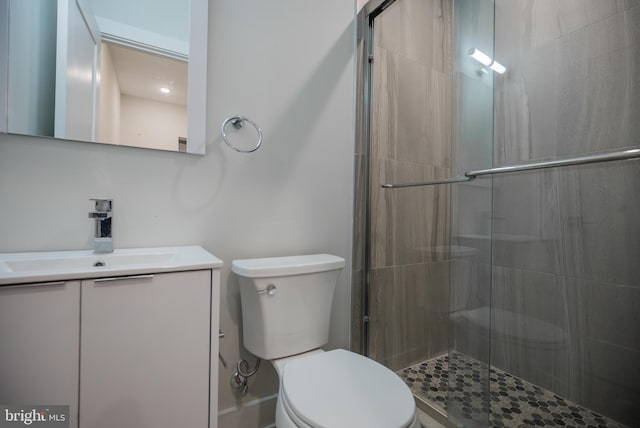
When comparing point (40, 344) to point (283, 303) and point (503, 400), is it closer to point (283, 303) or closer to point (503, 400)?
point (283, 303)

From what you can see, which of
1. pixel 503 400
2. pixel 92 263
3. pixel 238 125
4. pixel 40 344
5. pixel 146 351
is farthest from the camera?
pixel 503 400

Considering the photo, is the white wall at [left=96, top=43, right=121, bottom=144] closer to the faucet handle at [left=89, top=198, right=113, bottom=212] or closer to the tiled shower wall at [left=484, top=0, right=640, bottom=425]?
the faucet handle at [left=89, top=198, right=113, bottom=212]

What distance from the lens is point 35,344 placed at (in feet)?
2.04

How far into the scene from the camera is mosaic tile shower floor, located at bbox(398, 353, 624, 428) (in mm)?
1147

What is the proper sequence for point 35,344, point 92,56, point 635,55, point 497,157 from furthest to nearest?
point 497,157
point 635,55
point 92,56
point 35,344

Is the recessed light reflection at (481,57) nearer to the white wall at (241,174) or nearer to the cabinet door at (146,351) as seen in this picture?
the white wall at (241,174)

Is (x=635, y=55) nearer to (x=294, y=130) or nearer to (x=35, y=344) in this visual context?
(x=294, y=130)

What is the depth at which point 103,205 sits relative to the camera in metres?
0.90

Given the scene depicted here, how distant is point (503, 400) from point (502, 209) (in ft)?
2.91

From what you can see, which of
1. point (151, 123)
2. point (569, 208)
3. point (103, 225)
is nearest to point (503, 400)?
point (569, 208)

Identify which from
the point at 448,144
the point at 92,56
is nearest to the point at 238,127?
the point at 92,56

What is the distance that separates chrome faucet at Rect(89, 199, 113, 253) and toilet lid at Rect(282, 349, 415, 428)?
2.27 ft

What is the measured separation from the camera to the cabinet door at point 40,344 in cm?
60

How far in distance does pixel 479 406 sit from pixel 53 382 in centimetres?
137
